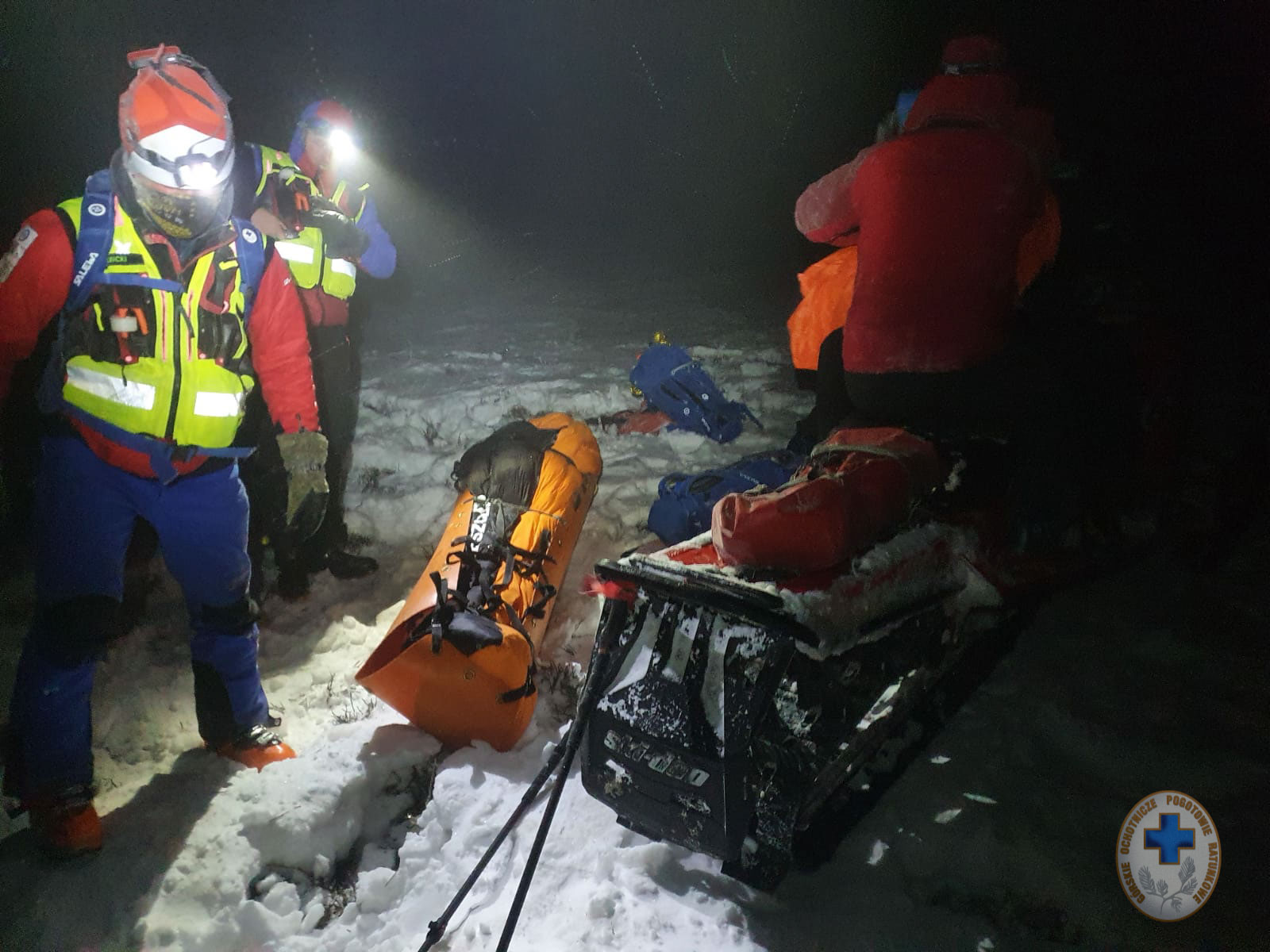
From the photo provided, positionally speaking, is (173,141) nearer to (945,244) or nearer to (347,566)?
(347,566)

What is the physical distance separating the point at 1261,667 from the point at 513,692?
2891mm

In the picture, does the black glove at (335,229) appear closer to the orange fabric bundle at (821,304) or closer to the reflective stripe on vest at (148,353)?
the reflective stripe on vest at (148,353)

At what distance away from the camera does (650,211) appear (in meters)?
17.9

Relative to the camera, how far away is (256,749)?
2740mm

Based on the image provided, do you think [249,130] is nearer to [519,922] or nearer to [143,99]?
[143,99]

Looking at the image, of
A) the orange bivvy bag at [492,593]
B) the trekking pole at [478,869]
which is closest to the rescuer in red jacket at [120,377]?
the orange bivvy bag at [492,593]

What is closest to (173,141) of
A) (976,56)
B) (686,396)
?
(976,56)

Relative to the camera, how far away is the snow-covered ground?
1851 mm

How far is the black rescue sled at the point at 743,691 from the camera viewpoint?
5.47ft

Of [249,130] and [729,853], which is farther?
[249,130]

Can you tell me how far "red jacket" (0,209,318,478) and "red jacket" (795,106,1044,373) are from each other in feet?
7.50

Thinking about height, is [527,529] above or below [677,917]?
above

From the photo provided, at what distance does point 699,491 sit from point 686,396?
168cm

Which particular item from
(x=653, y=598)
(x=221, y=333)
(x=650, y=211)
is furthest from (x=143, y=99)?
(x=650, y=211)
